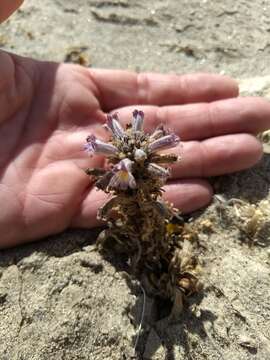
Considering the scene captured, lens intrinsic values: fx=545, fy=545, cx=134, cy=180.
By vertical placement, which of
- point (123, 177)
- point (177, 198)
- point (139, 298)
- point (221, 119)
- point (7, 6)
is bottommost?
point (139, 298)

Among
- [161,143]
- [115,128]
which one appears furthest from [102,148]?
[161,143]

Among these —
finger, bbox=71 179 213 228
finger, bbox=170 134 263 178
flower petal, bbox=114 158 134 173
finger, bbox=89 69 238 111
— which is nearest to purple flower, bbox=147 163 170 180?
flower petal, bbox=114 158 134 173

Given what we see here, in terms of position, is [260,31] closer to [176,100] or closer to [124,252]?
[176,100]

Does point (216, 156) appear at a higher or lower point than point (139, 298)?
higher

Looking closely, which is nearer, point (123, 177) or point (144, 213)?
point (123, 177)

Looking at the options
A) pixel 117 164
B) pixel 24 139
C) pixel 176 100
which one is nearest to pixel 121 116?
pixel 176 100

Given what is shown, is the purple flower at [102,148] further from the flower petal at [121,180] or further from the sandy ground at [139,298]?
the sandy ground at [139,298]

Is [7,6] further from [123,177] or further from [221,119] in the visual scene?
[123,177]
